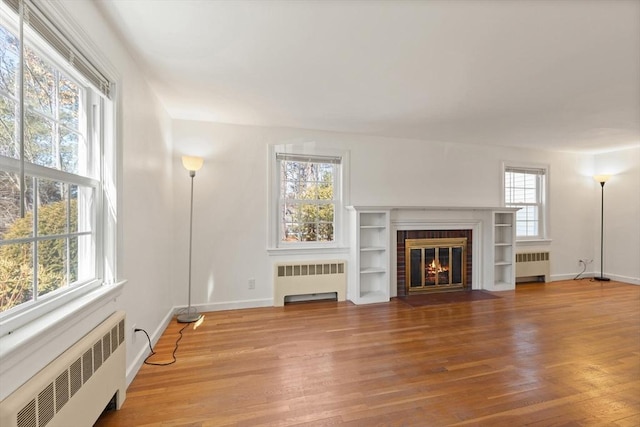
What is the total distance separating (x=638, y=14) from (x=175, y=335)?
425 centimetres

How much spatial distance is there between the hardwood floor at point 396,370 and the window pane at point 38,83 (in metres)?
1.77

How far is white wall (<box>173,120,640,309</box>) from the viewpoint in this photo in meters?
3.68

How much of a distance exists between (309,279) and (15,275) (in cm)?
307

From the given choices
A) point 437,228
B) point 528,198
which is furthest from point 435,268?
point 528,198

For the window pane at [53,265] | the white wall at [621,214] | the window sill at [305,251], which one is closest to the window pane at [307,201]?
the window sill at [305,251]

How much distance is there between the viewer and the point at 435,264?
15.0 ft

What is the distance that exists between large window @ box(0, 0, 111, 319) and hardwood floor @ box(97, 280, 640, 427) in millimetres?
1015

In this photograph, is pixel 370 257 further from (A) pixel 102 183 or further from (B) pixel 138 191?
(A) pixel 102 183

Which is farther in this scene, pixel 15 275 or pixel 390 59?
pixel 390 59

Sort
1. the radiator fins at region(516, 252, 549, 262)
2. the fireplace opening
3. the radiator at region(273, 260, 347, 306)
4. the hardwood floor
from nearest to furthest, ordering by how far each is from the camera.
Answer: the hardwood floor → the radiator at region(273, 260, 347, 306) → the fireplace opening → the radiator fins at region(516, 252, 549, 262)

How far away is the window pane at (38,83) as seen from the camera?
1260 mm

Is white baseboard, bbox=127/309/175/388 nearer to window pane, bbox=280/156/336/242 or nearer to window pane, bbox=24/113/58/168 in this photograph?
window pane, bbox=24/113/58/168

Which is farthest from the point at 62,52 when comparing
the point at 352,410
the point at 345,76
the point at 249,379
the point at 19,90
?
the point at 352,410

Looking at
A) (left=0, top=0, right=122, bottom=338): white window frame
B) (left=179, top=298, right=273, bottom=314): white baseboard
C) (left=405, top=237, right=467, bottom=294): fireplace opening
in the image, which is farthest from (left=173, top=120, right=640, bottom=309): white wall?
(left=0, top=0, right=122, bottom=338): white window frame
